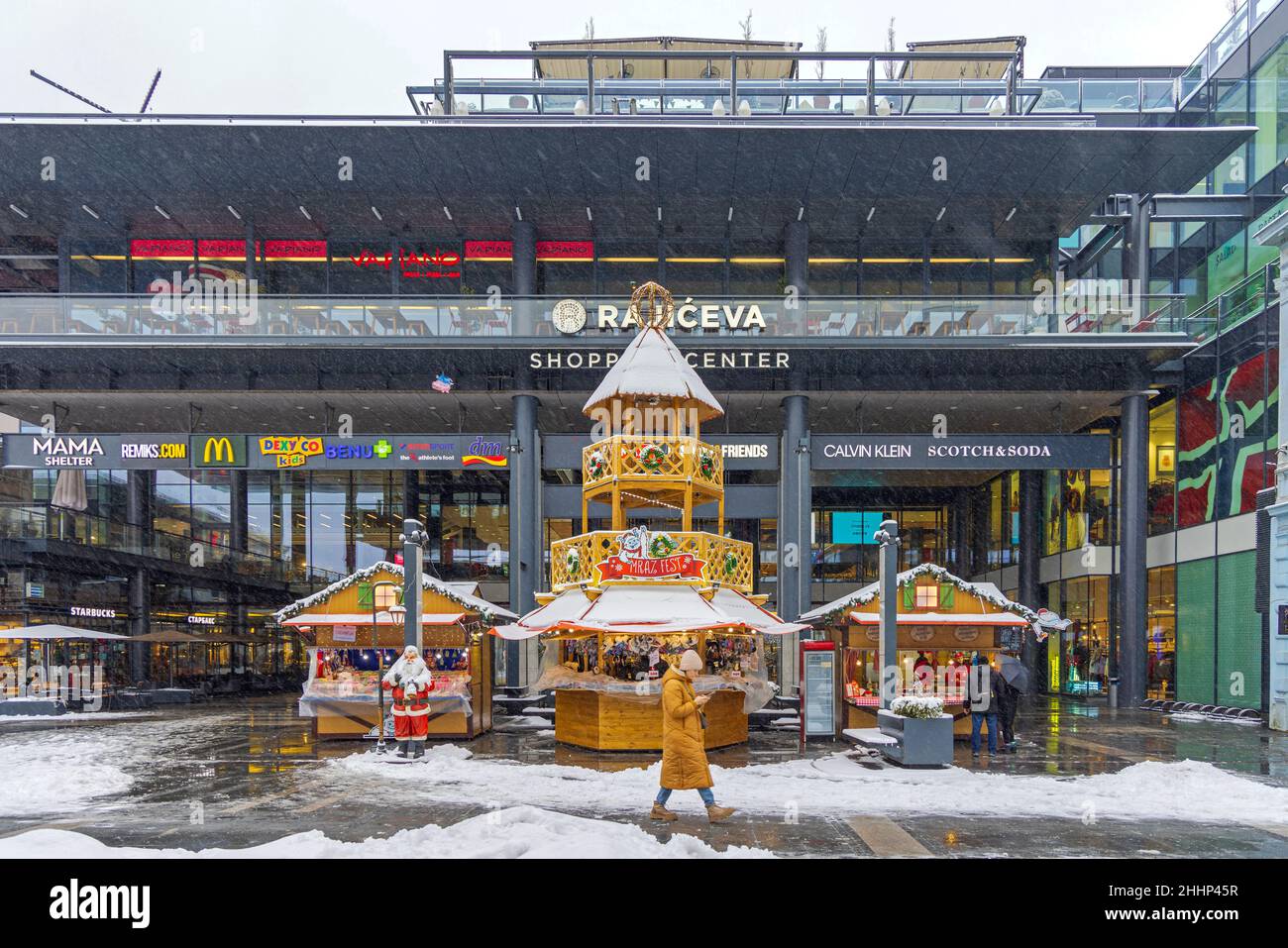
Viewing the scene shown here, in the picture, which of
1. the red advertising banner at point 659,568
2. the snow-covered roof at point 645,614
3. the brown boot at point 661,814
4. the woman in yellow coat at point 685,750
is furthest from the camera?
the red advertising banner at point 659,568

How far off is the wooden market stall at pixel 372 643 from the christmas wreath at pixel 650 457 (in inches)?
179

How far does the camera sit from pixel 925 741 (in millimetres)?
14602

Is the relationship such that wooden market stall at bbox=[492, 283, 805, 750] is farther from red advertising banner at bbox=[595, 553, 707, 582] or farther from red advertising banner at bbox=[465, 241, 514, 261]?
red advertising banner at bbox=[465, 241, 514, 261]

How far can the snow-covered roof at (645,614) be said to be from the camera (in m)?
16.0

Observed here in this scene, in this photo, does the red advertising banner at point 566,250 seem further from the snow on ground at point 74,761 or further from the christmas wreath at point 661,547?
the snow on ground at point 74,761

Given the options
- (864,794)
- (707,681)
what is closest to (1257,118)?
(707,681)

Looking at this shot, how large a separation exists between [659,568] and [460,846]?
9997 millimetres

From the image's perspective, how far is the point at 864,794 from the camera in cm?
1247

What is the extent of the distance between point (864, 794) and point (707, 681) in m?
5.60

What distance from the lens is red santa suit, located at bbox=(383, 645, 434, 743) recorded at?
1592cm

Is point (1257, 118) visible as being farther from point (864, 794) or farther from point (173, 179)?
point (173, 179)

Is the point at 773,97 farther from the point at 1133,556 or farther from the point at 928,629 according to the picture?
the point at 928,629

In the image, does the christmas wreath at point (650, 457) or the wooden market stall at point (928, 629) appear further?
the wooden market stall at point (928, 629)

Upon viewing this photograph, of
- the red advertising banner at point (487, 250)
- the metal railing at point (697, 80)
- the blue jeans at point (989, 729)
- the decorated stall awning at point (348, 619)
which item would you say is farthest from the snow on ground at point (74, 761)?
the metal railing at point (697, 80)
